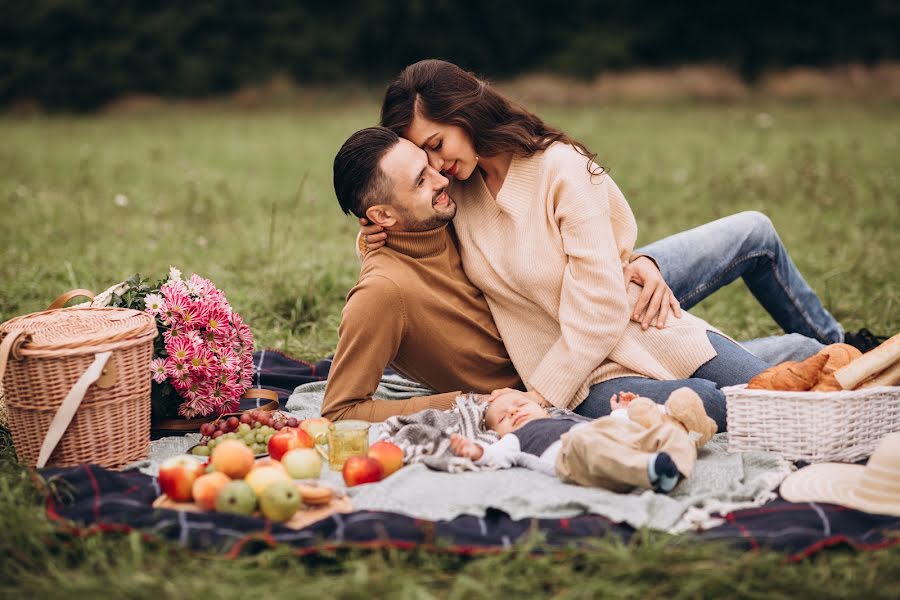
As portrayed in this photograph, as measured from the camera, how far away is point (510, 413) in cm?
362

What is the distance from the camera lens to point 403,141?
371cm

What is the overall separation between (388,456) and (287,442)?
41 cm

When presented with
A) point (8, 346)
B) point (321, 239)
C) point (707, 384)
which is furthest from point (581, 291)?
point (321, 239)

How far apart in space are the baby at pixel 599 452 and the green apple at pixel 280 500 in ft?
2.46

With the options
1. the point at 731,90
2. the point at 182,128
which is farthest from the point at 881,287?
the point at 731,90

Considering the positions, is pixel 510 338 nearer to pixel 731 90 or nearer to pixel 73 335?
pixel 73 335

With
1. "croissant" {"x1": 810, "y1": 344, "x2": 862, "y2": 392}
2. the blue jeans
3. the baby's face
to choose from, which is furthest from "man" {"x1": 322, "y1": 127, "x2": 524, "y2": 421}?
"croissant" {"x1": 810, "y1": 344, "x2": 862, "y2": 392}

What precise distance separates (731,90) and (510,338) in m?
18.9

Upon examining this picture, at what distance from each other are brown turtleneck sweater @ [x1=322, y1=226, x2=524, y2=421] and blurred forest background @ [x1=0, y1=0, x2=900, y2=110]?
20317 millimetres

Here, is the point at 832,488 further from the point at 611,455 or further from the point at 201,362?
the point at 201,362

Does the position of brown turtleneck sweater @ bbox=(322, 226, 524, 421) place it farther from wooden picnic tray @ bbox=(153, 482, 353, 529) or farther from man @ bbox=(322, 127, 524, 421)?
wooden picnic tray @ bbox=(153, 482, 353, 529)

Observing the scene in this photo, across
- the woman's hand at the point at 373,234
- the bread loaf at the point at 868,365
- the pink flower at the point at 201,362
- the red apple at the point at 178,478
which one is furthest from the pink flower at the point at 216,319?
the bread loaf at the point at 868,365

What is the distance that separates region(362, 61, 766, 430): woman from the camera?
3.72 meters

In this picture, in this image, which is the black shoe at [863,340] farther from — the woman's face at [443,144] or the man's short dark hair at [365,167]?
the man's short dark hair at [365,167]
